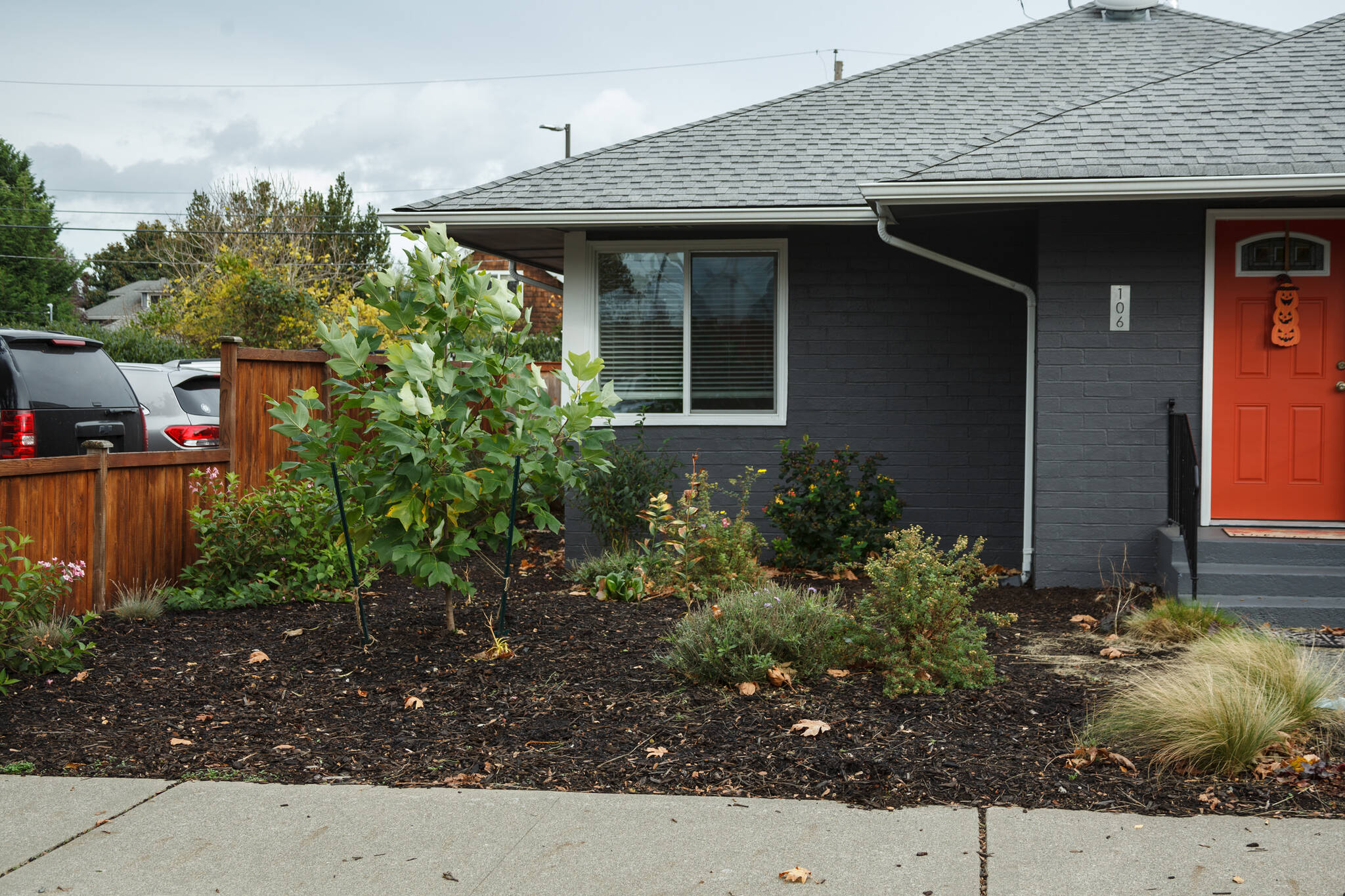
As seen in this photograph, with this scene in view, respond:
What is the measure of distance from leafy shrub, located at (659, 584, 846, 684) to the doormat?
344 cm

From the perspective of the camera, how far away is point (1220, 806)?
3619 mm

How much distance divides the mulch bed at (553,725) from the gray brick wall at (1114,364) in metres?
1.93

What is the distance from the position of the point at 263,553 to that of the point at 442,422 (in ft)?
7.72

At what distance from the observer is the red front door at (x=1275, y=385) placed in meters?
7.38

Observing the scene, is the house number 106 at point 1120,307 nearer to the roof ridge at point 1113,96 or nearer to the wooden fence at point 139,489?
the roof ridge at point 1113,96

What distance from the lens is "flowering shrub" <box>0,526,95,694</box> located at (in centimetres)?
519

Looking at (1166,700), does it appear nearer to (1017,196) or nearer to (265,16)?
(1017,196)

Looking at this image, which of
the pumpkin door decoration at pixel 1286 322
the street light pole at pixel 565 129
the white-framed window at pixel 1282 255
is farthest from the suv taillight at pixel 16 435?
the street light pole at pixel 565 129

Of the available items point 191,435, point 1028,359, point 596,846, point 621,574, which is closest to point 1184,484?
point 1028,359

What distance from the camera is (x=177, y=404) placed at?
1096 centimetres

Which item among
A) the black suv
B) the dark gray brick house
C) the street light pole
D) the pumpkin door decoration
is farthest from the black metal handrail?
the street light pole

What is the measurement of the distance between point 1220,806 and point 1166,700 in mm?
527

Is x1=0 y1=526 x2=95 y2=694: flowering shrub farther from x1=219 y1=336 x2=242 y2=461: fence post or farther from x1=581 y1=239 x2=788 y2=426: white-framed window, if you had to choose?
x1=581 y1=239 x2=788 y2=426: white-framed window

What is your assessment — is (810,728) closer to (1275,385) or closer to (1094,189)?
(1094,189)
